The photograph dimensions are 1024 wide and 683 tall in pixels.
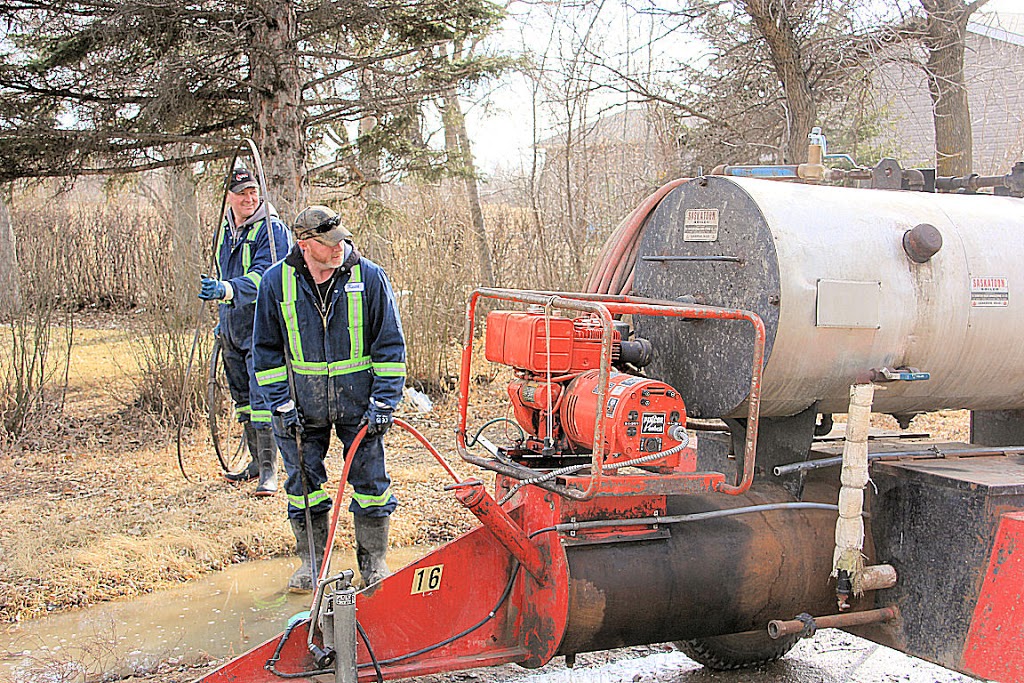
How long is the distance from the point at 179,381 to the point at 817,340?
19.3 ft

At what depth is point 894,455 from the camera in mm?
3584

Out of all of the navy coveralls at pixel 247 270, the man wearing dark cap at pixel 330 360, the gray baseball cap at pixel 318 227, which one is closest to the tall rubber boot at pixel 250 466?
the navy coveralls at pixel 247 270

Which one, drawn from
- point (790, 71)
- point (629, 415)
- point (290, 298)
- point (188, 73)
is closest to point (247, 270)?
point (290, 298)

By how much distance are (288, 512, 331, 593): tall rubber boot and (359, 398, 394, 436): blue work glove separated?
67 cm

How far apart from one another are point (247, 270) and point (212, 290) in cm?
37

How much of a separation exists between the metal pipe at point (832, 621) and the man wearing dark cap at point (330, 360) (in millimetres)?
1881

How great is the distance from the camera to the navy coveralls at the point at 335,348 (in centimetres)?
444

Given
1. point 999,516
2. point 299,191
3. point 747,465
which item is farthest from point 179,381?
point 999,516

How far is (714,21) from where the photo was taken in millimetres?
9453

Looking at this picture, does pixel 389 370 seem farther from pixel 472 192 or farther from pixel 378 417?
pixel 472 192

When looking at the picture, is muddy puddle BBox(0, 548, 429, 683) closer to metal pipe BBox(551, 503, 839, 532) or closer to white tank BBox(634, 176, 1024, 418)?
metal pipe BBox(551, 503, 839, 532)

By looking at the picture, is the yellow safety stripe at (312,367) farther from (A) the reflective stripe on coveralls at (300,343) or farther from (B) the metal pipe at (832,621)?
(B) the metal pipe at (832,621)

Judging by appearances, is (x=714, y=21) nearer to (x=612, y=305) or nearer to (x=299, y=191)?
(x=299, y=191)

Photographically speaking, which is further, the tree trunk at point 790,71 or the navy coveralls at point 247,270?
the tree trunk at point 790,71
